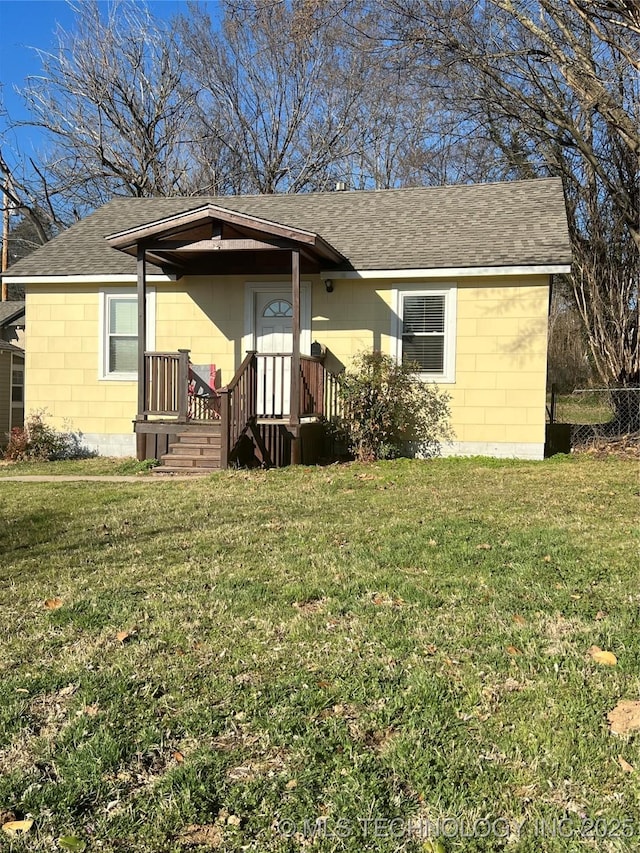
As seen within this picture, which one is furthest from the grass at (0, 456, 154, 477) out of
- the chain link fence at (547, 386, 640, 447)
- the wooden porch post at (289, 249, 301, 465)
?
the chain link fence at (547, 386, 640, 447)

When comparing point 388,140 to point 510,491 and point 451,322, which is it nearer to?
point 451,322

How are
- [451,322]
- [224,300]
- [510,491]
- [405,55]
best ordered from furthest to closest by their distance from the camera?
[405,55], [224,300], [451,322], [510,491]

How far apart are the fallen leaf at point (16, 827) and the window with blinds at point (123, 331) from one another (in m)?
10.3

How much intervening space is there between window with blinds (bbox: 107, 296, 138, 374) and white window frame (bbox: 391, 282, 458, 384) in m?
4.62

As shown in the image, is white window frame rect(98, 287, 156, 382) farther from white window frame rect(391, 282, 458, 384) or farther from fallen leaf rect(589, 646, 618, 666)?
fallen leaf rect(589, 646, 618, 666)

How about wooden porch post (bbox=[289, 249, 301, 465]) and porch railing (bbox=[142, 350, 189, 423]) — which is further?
porch railing (bbox=[142, 350, 189, 423])

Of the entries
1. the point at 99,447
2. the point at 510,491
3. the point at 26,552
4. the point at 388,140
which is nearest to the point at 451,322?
the point at 510,491

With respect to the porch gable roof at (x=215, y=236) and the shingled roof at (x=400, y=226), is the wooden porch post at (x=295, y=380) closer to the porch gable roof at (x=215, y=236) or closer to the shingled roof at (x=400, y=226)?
the porch gable roof at (x=215, y=236)

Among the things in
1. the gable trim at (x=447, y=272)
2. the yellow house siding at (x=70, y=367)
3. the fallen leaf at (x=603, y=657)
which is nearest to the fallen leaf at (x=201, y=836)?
the fallen leaf at (x=603, y=657)

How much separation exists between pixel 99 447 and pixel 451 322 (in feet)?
21.7

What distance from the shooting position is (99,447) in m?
12.0

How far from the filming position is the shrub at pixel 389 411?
1041cm

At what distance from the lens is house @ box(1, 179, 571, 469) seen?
10.1 meters

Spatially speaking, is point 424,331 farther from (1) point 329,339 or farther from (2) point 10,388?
(2) point 10,388
